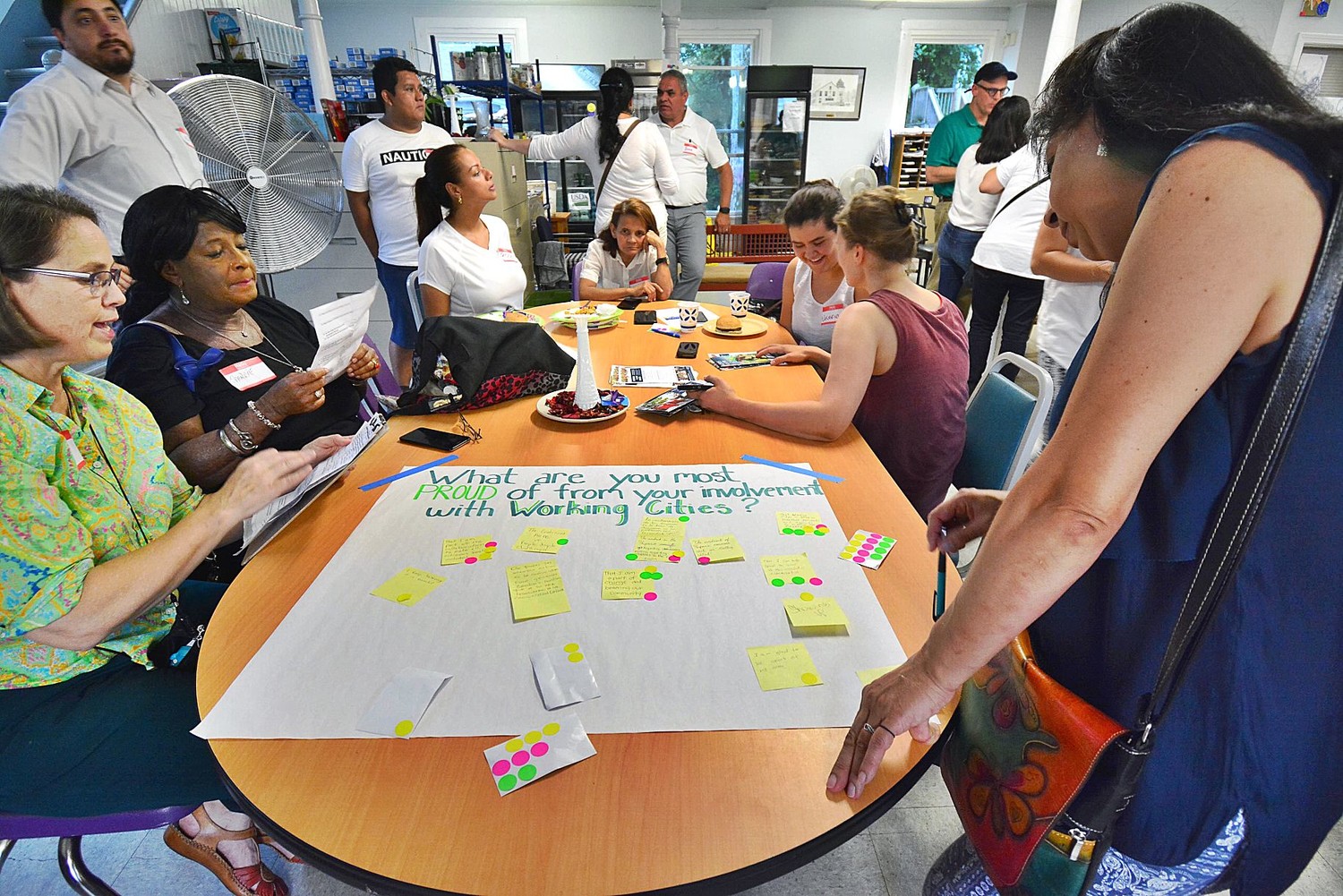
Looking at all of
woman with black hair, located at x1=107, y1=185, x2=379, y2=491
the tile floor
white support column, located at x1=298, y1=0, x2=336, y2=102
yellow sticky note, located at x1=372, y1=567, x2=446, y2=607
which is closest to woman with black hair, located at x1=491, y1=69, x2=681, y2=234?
white support column, located at x1=298, y1=0, x2=336, y2=102

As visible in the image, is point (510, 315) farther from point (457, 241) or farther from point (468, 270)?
point (457, 241)

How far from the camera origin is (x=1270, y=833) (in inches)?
25.9

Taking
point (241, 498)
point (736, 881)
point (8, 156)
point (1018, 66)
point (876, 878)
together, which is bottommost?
point (876, 878)

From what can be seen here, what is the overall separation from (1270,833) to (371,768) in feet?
3.02

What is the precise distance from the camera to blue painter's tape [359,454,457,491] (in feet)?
4.69

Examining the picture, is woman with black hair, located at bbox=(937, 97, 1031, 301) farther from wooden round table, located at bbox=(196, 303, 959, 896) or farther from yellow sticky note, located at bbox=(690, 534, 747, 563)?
wooden round table, located at bbox=(196, 303, 959, 896)

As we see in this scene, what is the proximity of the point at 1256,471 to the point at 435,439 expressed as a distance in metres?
1.49

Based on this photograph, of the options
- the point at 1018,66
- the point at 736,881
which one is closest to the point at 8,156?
the point at 736,881

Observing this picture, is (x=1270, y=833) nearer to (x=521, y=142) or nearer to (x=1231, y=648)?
(x=1231, y=648)

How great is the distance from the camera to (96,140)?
2.57 m

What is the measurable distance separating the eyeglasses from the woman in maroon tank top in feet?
3.98

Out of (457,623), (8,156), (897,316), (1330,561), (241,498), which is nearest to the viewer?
(1330,561)

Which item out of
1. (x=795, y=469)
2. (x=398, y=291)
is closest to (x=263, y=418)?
(x=795, y=469)

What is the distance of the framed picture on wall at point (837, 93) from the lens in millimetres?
8617
